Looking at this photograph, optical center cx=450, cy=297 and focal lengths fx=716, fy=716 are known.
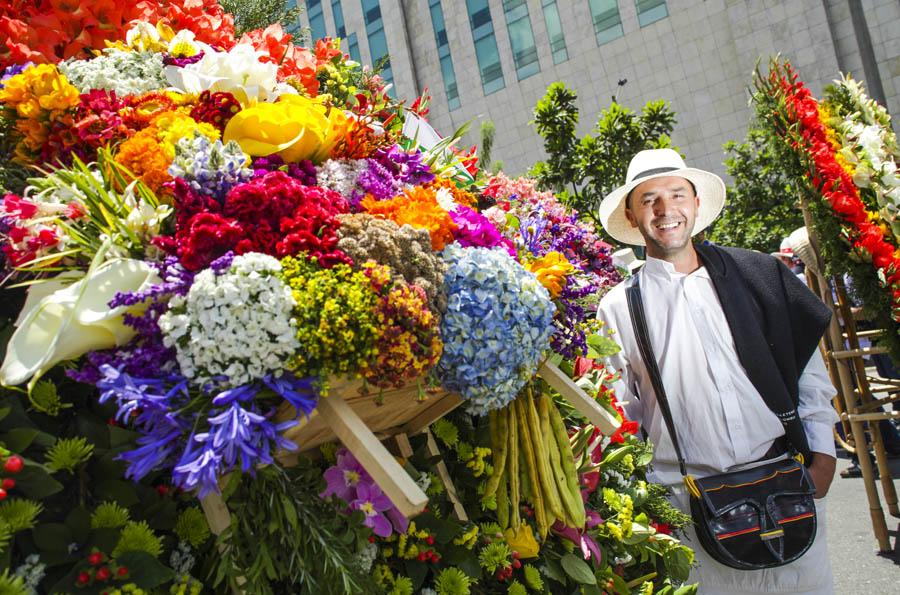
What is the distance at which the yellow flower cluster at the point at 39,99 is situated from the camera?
5.03 feet

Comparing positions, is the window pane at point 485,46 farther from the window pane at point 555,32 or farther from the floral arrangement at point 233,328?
the floral arrangement at point 233,328

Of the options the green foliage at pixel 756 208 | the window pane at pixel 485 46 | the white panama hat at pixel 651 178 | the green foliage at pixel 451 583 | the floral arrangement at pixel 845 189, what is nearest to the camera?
the green foliage at pixel 451 583

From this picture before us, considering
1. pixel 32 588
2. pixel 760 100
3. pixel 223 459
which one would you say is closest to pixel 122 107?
pixel 223 459

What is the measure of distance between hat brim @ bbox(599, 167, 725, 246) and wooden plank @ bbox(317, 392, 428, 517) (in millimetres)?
2007

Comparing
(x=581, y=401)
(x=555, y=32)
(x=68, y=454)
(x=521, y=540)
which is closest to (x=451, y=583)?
(x=521, y=540)

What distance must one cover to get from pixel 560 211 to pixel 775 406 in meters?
1.16

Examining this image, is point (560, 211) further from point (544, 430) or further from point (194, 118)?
point (194, 118)

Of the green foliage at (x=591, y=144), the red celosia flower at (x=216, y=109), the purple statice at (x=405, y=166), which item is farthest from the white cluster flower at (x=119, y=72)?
the green foliage at (x=591, y=144)

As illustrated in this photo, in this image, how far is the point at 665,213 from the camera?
9.39 ft

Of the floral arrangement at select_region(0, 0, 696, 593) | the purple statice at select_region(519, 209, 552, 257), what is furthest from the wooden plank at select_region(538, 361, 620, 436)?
the purple statice at select_region(519, 209, 552, 257)

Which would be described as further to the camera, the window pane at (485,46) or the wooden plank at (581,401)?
the window pane at (485,46)

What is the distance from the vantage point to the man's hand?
271cm

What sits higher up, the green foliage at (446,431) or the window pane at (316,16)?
the window pane at (316,16)

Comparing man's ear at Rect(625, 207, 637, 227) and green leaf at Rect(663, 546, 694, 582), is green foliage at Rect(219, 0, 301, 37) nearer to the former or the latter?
man's ear at Rect(625, 207, 637, 227)
